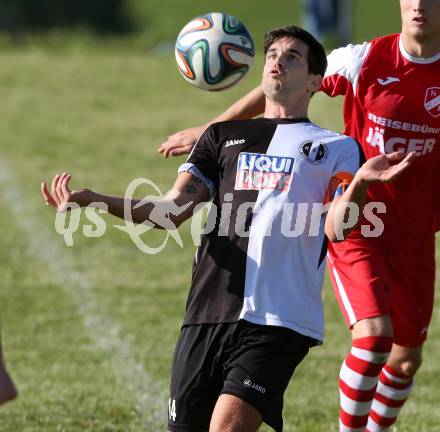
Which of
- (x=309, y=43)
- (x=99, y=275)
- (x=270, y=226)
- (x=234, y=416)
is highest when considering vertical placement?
(x=309, y=43)

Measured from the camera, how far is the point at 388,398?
6.55m

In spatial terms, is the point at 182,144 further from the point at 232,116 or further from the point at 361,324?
the point at 361,324

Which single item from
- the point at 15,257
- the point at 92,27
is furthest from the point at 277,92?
the point at 92,27

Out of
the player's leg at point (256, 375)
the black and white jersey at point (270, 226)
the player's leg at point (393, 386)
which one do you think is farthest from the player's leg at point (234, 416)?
the player's leg at point (393, 386)

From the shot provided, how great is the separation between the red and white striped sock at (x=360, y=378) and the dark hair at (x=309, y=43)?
1330 mm

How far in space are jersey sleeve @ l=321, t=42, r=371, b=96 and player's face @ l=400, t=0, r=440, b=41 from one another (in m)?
0.29

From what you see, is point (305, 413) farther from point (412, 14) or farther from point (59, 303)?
point (59, 303)

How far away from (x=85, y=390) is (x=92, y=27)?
2340cm

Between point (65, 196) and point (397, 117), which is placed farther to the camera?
point (397, 117)

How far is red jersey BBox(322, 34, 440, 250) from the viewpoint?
602cm

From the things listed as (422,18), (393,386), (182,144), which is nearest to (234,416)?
(182,144)

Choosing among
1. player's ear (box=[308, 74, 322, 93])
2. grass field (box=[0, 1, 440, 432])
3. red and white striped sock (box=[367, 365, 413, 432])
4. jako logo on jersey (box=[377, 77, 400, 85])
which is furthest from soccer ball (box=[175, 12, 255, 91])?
grass field (box=[0, 1, 440, 432])

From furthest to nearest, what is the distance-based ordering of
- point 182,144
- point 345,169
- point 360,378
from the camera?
point 360,378 → point 182,144 → point 345,169

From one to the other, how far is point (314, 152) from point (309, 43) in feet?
1.70
